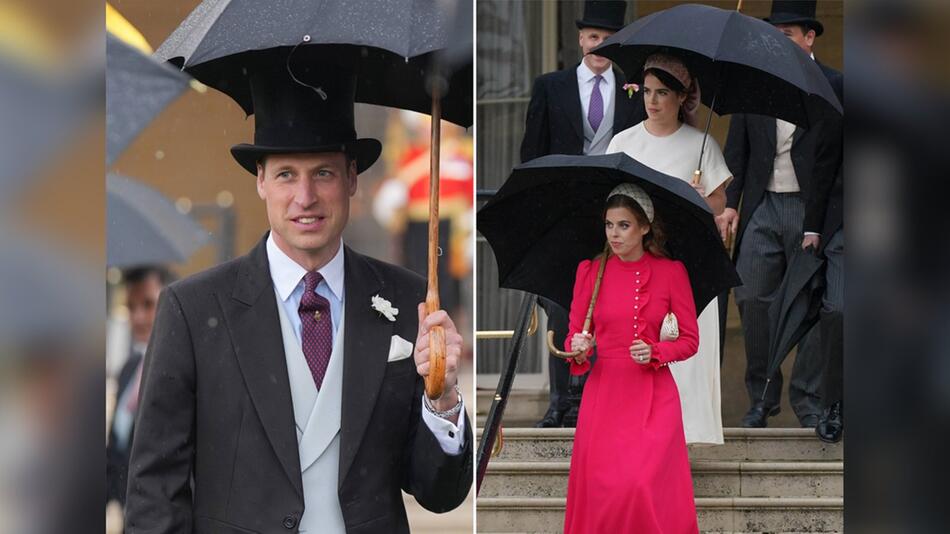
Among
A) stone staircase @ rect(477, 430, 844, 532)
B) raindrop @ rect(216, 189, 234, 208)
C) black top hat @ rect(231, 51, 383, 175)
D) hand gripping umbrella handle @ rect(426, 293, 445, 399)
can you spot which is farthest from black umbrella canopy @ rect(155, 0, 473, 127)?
stone staircase @ rect(477, 430, 844, 532)

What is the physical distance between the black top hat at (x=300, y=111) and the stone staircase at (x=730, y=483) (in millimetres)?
3189

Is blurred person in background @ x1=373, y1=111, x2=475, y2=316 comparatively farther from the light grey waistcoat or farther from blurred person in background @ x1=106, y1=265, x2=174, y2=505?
blurred person in background @ x1=106, y1=265, x2=174, y2=505

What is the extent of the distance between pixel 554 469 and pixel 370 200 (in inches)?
136

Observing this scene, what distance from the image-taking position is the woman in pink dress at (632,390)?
18.7 feet

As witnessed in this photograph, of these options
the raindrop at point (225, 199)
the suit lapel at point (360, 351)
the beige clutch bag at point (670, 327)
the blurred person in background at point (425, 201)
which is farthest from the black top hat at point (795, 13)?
the raindrop at point (225, 199)

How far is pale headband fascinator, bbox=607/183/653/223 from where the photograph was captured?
5.74m

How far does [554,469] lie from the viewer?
7.13 meters

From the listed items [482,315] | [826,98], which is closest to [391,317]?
[826,98]

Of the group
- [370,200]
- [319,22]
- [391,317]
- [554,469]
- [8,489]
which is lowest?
[554,469]

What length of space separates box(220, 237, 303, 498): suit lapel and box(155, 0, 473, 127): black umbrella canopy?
43 cm

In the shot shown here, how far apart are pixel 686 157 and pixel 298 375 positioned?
3101 millimetres

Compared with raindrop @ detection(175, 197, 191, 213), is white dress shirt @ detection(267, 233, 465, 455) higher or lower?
lower

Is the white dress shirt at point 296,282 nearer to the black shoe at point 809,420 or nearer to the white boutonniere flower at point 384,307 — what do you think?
the white boutonniere flower at point 384,307

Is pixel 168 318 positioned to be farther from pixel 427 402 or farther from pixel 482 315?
pixel 482 315
